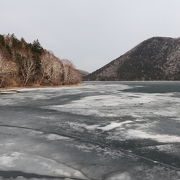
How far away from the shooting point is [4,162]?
9.25 metres

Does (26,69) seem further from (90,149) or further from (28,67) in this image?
(90,149)

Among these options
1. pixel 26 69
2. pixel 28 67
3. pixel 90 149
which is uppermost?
pixel 28 67

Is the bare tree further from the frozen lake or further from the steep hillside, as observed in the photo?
the frozen lake

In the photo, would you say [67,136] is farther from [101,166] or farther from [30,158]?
[101,166]

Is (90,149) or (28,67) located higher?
(28,67)

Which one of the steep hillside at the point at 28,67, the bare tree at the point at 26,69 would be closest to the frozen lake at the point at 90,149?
the steep hillside at the point at 28,67

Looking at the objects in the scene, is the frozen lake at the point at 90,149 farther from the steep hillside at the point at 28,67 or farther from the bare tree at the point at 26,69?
the bare tree at the point at 26,69

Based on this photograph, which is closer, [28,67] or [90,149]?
[90,149]

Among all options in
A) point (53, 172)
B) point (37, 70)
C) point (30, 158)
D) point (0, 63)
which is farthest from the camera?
point (37, 70)

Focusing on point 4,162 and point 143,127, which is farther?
point 143,127

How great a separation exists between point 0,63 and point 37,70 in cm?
2339

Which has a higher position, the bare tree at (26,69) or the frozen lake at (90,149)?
the bare tree at (26,69)

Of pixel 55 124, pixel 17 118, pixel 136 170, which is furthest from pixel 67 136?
pixel 17 118

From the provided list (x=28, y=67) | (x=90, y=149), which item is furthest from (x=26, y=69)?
(x=90, y=149)
